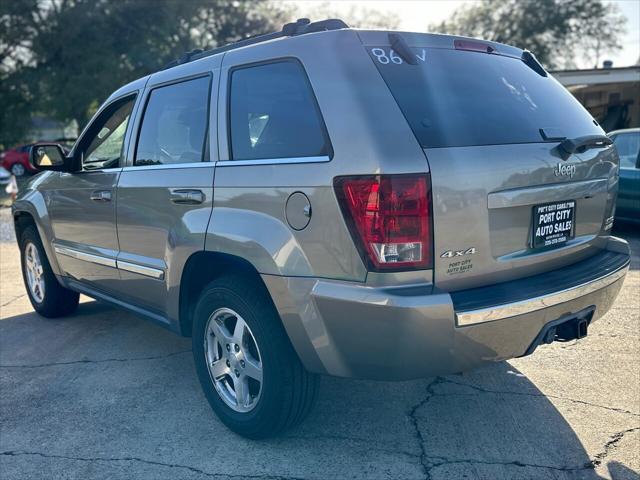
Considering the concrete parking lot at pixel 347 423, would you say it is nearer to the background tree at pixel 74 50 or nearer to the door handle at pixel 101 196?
the door handle at pixel 101 196

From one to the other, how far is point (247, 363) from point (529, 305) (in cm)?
142

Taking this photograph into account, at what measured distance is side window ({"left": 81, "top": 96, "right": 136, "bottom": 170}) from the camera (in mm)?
4035

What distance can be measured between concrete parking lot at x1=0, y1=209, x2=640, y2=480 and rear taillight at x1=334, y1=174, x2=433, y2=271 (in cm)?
109

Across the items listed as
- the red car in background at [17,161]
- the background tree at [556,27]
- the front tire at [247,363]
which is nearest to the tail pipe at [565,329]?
the front tire at [247,363]

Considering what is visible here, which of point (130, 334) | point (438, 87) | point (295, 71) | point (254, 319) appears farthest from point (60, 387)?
point (438, 87)

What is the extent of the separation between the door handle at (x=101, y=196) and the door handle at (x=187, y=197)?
876 millimetres

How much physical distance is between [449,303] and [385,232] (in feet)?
1.26

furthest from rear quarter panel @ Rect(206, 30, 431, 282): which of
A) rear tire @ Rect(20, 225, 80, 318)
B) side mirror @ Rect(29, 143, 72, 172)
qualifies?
rear tire @ Rect(20, 225, 80, 318)

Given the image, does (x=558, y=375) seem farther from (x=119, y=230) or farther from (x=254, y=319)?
(x=119, y=230)

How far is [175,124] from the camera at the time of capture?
3.55 metres

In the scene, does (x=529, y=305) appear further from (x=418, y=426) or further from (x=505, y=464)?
(x=418, y=426)

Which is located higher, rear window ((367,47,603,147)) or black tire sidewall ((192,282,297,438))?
rear window ((367,47,603,147))

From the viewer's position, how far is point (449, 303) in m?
2.34

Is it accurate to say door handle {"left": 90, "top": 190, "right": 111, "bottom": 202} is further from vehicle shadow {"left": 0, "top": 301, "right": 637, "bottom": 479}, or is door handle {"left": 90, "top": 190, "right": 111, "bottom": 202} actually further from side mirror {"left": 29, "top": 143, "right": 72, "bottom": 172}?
vehicle shadow {"left": 0, "top": 301, "right": 637, "bottom": 479}
